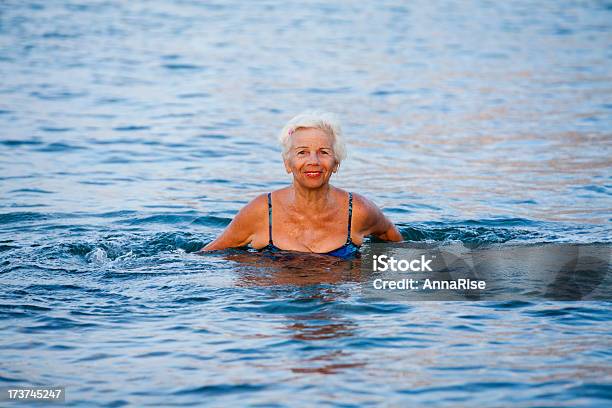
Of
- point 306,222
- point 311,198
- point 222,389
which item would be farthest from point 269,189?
point 222,389

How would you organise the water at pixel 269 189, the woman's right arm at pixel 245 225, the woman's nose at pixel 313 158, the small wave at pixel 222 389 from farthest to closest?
the woman's right arm at pixel 245 225 → the woman's nose at pixel 313 158 → the water at pixel 269 189 → the small wave at pixel 222 389

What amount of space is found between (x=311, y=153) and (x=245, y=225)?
0.86 metres

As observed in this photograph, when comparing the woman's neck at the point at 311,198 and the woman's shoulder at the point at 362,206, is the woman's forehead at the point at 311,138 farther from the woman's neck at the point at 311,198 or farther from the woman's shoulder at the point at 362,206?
the woman's shoulder at the point at 362,206

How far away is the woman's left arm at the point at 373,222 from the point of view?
8.02 m

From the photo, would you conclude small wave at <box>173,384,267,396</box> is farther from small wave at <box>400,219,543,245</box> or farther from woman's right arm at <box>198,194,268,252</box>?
small wave at <box>400,219,543,245</box>

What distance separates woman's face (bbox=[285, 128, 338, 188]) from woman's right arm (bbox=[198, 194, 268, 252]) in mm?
565

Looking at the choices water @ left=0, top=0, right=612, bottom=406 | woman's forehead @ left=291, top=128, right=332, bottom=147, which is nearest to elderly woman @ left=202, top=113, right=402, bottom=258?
water @ left=0, top=0, right=612, bottom=406

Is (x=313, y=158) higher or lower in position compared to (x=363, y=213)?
higher

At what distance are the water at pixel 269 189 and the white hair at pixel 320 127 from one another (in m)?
0.87

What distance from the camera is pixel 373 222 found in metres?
8.09

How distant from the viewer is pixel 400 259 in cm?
796

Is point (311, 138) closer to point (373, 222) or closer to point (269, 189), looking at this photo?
point (373, 222)

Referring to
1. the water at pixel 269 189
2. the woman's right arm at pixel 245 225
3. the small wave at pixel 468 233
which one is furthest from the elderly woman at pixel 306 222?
the small wave at pixel 468 233

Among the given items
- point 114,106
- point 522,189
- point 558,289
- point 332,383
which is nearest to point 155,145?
point 114,106
